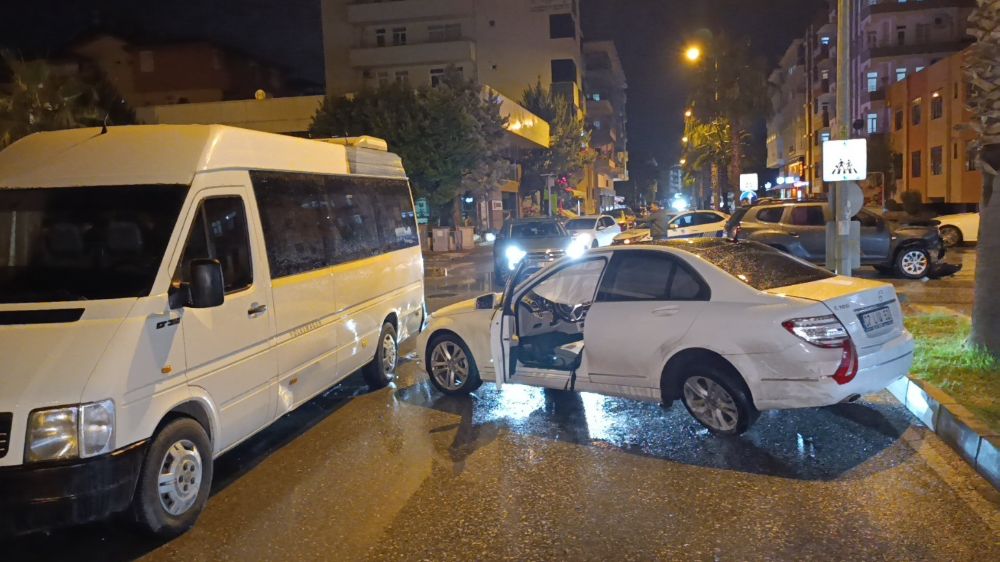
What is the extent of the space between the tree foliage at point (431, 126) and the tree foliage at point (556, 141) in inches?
685

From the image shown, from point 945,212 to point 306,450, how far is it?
131 ft

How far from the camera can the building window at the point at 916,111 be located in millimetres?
42912

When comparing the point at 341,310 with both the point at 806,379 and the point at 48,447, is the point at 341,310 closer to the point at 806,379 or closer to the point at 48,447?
the point at 48,447

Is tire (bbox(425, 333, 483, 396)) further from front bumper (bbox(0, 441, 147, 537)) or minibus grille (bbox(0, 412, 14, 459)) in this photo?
minibus grille (bbox(0, 412, 14, 459))

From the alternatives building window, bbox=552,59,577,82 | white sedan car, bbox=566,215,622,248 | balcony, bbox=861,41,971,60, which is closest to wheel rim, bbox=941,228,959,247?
white sedan car, bbox=566,215,622,248

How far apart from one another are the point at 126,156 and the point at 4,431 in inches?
85.6

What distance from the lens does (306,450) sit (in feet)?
21.8

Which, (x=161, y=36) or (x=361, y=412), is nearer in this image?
(x=361, y=412)

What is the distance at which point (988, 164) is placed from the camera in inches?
313

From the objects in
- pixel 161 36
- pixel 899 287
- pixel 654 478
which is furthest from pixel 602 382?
pixel 161 36

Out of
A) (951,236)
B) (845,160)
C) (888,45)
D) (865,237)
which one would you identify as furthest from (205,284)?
(888,45)

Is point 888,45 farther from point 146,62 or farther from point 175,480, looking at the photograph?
point 175,480

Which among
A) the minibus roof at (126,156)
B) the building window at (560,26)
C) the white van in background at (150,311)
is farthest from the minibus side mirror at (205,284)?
the building window at (560,26)

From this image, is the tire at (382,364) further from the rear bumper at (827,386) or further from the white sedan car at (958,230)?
the white sedan car at (958,230)
